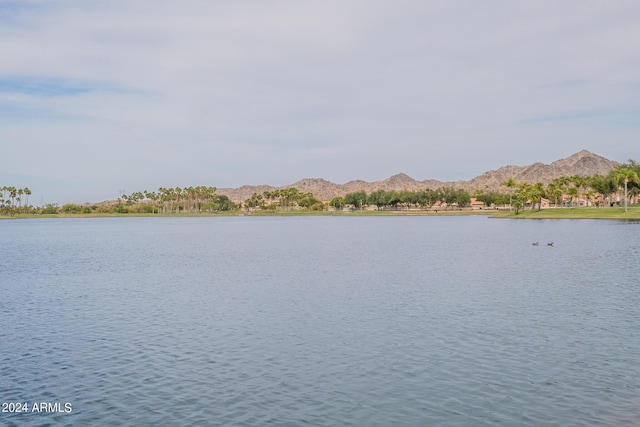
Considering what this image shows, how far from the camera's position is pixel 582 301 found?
3108 cm

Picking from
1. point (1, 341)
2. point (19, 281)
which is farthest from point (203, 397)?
point (19, 281)

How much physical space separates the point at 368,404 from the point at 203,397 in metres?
4.87

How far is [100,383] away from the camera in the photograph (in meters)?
18.4

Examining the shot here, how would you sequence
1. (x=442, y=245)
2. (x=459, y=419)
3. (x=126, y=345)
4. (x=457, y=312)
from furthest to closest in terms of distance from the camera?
(x=442, y=245), (x=457, y=312), (x=126, y=345), (x=459, y=419)

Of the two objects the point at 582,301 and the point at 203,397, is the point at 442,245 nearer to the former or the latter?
the point at 582,301

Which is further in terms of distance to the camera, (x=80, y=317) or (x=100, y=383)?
(x=80, y=317)

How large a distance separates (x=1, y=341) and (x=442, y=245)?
5977cm

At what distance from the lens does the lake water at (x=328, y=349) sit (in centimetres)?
1580

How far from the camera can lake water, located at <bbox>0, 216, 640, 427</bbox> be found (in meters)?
15.8

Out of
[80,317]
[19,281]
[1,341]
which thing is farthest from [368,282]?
[19,281]

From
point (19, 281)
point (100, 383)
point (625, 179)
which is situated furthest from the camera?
point (625, 179)

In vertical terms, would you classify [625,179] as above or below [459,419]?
above

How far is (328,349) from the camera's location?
72.9ft

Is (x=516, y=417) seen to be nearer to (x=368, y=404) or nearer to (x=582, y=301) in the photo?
(x=368, y=404)
